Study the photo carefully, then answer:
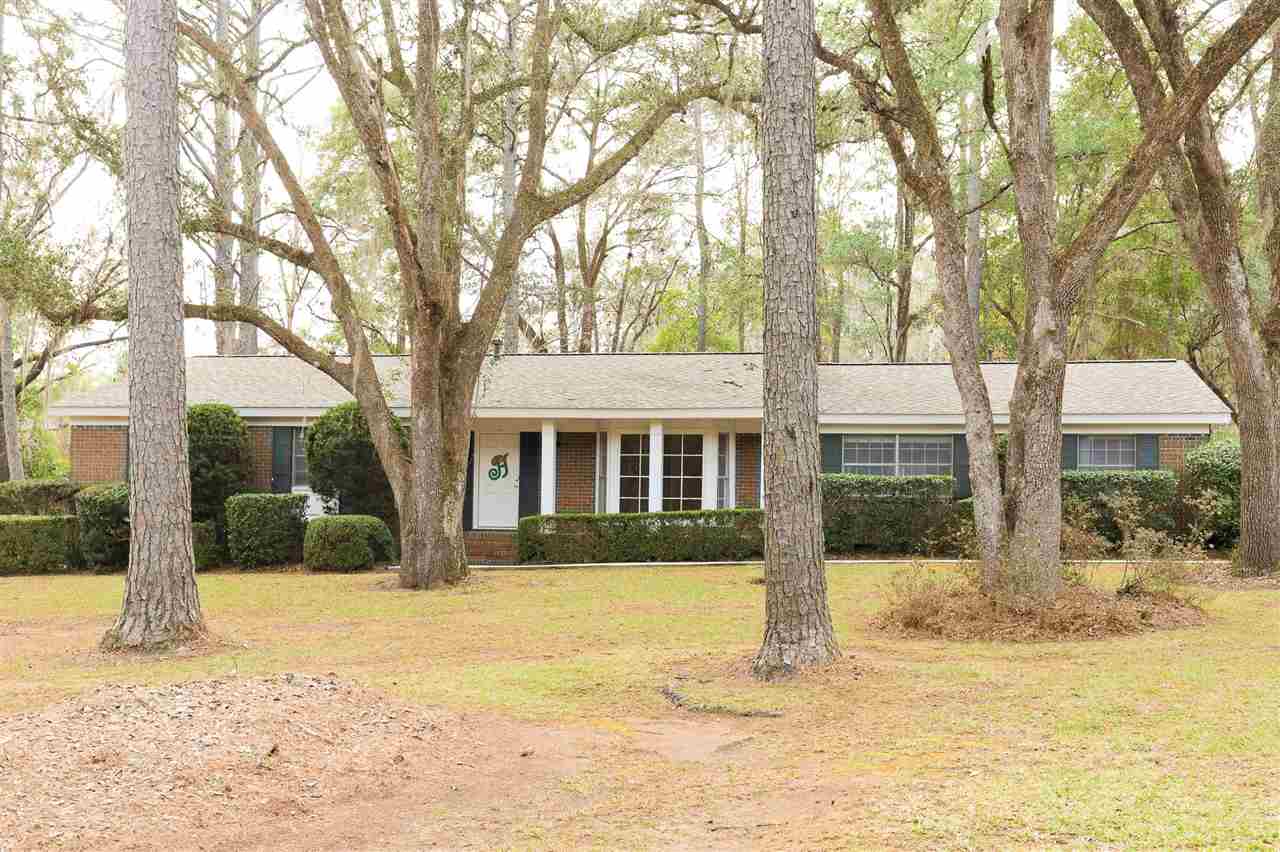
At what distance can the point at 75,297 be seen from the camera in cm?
1691

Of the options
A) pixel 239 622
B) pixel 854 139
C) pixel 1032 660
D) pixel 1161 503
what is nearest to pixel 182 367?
pixel 239 622

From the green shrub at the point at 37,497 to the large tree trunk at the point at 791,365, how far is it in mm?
16965

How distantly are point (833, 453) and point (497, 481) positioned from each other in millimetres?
6624

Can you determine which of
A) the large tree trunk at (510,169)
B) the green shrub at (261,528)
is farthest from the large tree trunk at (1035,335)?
the green shrub at (261,528)

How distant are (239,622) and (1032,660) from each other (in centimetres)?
839

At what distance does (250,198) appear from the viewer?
69.3 feet

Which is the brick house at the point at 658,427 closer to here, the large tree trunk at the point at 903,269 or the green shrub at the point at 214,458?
the green shrub at the point at 214,458

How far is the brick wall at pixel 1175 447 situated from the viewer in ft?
67.1

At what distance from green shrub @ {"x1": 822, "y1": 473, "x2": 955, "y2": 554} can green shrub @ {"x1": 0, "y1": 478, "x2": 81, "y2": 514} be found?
13.8 meters

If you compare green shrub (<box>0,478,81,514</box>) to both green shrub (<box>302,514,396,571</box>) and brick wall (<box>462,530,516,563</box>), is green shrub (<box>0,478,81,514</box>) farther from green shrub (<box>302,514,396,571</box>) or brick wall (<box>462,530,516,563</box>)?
brick wall (<box>462,530,516,563</box>)

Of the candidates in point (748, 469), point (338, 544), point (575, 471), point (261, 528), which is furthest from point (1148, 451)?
point (261, 528)

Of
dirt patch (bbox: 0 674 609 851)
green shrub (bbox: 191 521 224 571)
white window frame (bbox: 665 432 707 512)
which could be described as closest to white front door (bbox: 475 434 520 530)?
white window frame (bbox: 665 432 707 512)

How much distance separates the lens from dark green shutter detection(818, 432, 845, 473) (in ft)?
69.7

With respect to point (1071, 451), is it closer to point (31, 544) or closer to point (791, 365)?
point (791, 365)
